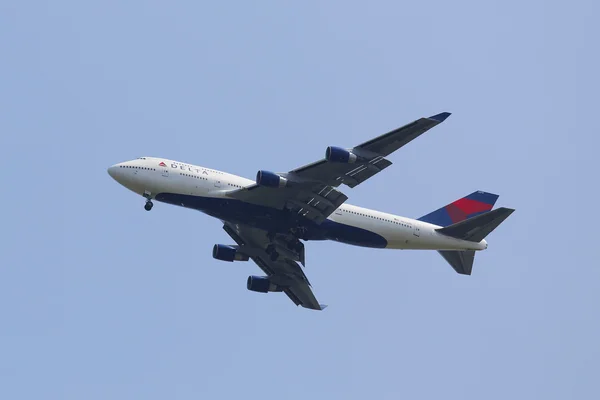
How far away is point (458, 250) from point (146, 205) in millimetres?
19433

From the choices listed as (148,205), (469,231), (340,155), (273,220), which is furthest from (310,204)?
(469,231)

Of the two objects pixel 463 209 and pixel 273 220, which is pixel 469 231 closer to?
pixel 463 209

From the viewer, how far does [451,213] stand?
226 ft

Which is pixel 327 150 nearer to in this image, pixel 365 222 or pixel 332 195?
pixel 332 195

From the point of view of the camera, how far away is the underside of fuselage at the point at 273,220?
60562mm

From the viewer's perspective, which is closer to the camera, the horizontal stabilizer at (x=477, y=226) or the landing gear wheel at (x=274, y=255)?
the horizontal stabilizer at (x=477, y=226)

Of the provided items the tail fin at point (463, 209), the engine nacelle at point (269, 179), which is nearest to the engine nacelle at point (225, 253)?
the engine nacelle at point (269, 179)

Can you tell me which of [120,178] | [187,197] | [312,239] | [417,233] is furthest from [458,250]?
[120,178]

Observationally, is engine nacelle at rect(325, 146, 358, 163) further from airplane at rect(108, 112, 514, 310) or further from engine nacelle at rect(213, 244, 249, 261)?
engine nacelle at rect(213, 244, 249, 261)

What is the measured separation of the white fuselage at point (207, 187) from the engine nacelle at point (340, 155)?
7320mm

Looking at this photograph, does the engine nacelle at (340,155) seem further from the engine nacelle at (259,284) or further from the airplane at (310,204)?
the engine nacelle at (259,284)

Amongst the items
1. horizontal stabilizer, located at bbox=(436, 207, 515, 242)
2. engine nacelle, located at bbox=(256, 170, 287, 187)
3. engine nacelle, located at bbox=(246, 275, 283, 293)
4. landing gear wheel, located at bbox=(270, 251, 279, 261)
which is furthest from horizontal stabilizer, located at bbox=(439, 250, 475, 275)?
engine nacelle, located at bbox=(256, 170, 287, 187)

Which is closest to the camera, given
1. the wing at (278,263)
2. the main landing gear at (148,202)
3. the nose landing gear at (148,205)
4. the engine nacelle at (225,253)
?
the main landing gear at (148,202)

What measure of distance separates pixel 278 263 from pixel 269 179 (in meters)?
12.3
